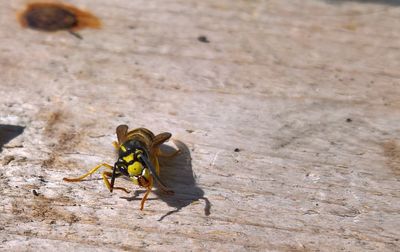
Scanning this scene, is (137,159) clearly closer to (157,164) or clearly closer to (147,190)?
(157,164)

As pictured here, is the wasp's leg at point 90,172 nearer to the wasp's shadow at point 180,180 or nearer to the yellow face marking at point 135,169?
the yellow face marking at point 135,169

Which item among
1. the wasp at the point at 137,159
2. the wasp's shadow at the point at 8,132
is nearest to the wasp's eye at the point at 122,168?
the wasp at the point at 137,159

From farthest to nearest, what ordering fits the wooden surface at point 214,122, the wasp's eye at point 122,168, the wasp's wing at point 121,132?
the wasp's wing at point 121,132
the wasp's eye at point 122,168
the wooden surface at point 214,122

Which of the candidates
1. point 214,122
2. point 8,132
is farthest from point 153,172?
point 8,132

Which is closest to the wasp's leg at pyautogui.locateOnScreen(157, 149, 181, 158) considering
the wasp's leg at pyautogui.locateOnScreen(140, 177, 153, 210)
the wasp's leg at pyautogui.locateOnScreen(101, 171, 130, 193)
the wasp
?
the wasp

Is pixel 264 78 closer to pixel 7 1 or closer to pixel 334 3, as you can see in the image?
pixel 334 3

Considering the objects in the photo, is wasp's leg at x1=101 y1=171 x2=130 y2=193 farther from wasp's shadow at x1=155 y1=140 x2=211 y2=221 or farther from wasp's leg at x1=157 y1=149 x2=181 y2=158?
wasp's leg at x1=157 y1=149 x2=181 y2=158

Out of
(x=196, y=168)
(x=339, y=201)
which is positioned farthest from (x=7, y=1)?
(x=339, y=201)
